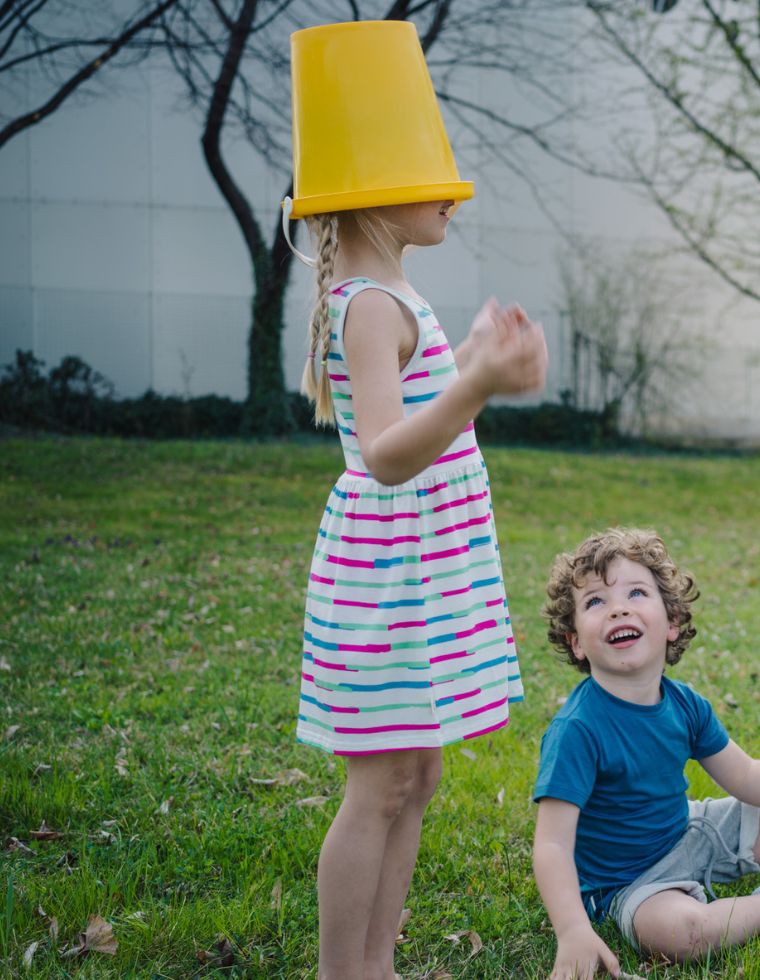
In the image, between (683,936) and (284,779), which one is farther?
(284,779)

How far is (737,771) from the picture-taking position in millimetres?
2756

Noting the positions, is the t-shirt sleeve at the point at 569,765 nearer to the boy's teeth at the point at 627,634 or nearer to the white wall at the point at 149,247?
the boy's teeth at the point at 627,634

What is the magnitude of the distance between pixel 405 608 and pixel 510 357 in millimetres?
596

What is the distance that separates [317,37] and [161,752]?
266cm

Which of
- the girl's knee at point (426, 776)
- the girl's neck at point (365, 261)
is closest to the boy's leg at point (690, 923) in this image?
the girl's knee at point (426, 776)

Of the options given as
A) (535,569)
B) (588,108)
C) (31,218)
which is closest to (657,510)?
(535,569)

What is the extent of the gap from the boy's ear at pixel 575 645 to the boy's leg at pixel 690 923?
1.94 feet

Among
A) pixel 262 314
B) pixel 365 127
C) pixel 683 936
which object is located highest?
pixel 262 314

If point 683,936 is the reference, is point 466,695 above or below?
above

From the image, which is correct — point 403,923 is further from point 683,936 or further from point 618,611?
point 618,611

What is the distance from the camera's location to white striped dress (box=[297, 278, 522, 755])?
2139mm

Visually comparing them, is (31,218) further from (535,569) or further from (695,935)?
(695,935)

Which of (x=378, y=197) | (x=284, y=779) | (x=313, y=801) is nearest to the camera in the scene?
(x=378, y=197)

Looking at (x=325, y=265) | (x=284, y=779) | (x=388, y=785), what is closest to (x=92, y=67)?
(x=284, y=779)
